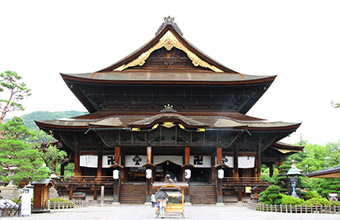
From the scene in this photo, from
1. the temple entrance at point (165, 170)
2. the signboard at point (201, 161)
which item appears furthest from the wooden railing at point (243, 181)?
the temple entrance at point (165, 170)

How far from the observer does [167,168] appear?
3472 cm

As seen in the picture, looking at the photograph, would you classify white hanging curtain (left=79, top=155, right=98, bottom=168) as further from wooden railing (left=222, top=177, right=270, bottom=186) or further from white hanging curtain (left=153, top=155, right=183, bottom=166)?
wooden railing (left=222, top=177, right=270, bottom=186)

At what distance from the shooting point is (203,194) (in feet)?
92.5

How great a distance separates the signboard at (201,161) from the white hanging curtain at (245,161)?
2.96 meters

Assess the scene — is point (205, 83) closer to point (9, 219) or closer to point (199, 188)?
point (199, 188)

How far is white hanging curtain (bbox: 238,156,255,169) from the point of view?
31641 millimetres

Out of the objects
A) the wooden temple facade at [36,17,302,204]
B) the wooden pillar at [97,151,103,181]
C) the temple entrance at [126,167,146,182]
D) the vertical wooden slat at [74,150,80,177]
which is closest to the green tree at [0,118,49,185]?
the wooden temple facade at [36,17,302,204]

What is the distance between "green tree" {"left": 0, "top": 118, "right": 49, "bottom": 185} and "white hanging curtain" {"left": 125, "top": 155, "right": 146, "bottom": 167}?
9.53m

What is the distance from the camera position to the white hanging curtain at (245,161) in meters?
31.6

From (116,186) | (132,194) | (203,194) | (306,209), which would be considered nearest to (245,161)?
(203,194)

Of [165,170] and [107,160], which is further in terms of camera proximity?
[165,170]

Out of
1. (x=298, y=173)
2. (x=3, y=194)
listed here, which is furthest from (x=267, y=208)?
(x=3, y=194)

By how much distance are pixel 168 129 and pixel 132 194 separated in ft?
20.7

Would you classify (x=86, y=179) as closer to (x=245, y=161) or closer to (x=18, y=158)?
(x=18, y=158)
